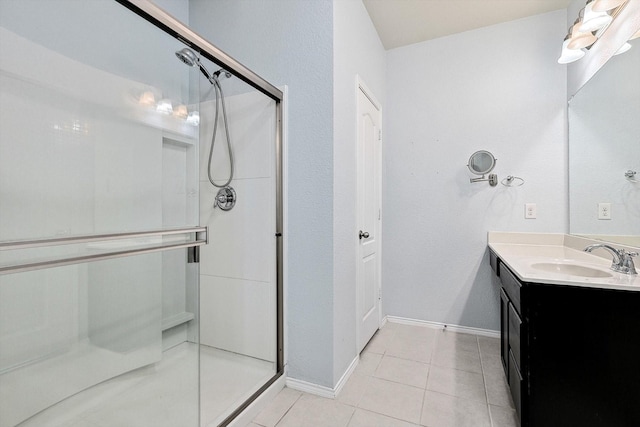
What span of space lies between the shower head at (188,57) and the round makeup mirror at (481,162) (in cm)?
225

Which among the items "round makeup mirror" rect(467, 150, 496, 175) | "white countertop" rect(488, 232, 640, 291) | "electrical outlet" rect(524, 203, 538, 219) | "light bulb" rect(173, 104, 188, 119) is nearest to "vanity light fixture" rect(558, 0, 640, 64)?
"round makeup mirror" rect(467, 150, 496, 175)

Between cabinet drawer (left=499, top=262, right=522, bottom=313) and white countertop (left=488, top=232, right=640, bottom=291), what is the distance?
54mm

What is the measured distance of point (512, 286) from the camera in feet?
4.98

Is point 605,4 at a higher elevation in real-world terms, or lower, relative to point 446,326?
higher

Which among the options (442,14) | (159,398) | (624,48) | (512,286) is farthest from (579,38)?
(159,398)

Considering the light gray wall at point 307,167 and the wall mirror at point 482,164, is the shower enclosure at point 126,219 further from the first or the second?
the wall mirror at point 482,164

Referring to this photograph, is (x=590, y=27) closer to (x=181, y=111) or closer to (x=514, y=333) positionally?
(x=514, y=333)

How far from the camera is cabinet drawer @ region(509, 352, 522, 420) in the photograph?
136 centimetres

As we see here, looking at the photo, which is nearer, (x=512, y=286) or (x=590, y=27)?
(x=512, y=286)

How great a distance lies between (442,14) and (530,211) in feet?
5.79

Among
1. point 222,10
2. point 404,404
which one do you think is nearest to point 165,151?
point 222,10

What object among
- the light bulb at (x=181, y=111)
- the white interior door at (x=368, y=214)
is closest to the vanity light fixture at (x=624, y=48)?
the white interior door at (x=368, y=214)

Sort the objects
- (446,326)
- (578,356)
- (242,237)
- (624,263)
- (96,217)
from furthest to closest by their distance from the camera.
Result: 1. (446,326)
2. (242,237)
3. (96,217)
4. (624,263)
5. (578,356)

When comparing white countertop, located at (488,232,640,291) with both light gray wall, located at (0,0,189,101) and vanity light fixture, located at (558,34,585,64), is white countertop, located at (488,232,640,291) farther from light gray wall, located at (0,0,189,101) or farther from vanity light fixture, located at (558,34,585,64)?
light gray wall, located at (0,0,189,101)
